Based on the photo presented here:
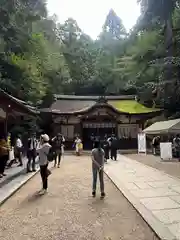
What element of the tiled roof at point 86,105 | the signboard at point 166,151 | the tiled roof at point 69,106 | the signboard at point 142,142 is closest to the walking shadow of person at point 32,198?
the signboard at point 166,151

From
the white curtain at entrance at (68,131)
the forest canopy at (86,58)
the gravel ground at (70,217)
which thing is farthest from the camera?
the white curtain at entrance at (68,131)

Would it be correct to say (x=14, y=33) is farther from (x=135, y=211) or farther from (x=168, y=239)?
(x=168, y=239)

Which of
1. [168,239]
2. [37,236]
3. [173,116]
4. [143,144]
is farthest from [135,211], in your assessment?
[173,116]

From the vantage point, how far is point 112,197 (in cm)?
730

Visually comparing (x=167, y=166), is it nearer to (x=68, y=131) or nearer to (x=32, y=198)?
(x=32, y=198)

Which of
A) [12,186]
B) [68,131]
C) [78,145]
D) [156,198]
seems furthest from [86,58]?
[156,198]

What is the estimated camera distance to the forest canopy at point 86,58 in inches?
719

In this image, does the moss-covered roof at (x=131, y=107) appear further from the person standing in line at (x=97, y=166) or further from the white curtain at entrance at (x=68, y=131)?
the person standing in line at (x=97, y=166)

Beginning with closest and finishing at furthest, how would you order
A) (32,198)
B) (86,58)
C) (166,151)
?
1. (32,198)
2. (166,151)
3. (86,58)

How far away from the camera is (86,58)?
45.7 m

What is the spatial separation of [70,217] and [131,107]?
26.4 meters

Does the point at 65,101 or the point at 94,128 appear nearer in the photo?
the point at 94,128

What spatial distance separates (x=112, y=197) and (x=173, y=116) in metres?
19.4

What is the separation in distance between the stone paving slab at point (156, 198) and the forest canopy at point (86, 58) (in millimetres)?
11263
